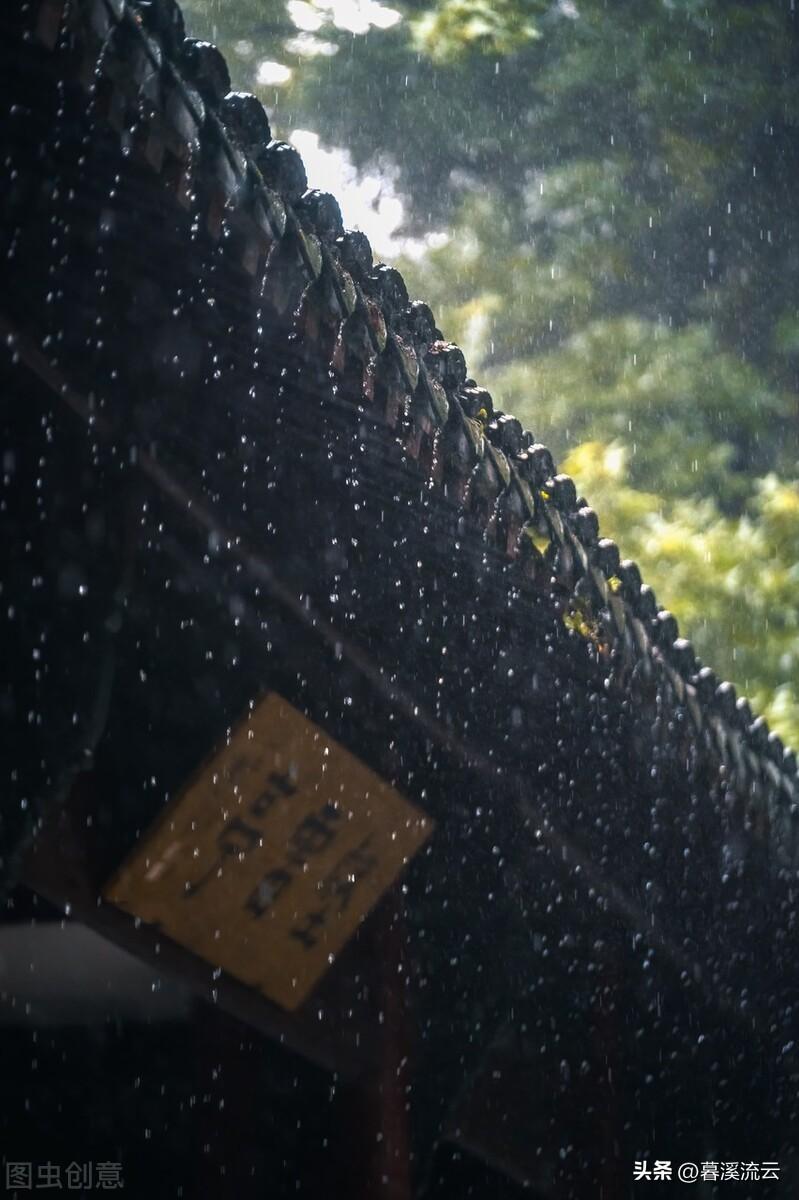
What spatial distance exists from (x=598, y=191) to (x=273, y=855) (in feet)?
30.7

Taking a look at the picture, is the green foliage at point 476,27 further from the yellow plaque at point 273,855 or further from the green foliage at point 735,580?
the yellow plaque at point 273,855

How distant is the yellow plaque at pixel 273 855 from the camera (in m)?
2.74

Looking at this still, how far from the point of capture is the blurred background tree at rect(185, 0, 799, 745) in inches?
411

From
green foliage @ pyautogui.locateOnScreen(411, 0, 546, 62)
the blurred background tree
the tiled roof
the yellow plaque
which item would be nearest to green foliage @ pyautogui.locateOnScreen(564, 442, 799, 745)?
the blurred background tree

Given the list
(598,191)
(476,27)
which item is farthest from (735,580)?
(476,27)

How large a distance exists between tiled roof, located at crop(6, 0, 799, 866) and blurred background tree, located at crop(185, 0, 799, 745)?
5.69 metres

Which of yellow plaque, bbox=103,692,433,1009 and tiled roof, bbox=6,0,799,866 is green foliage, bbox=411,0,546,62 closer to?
tiled roof, bbox=6,0,799,866

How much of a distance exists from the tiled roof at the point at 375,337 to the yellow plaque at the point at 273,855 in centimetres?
63

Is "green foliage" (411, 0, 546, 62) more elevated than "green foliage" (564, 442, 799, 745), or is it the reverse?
"green foliage" (411, 0, 546, 62)

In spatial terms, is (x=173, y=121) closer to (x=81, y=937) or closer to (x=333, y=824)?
(x=333, y=824)

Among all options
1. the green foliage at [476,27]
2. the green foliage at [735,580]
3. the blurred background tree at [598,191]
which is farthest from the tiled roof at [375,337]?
the green foliage at [476,27]

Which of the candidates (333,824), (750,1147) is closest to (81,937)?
(333,824)

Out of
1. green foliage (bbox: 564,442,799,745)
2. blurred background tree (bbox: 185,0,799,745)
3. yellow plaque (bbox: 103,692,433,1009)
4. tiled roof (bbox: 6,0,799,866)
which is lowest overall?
yellow plaque (bbox: 103,692,433,1009)

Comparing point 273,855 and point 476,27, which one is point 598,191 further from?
point 273,855
